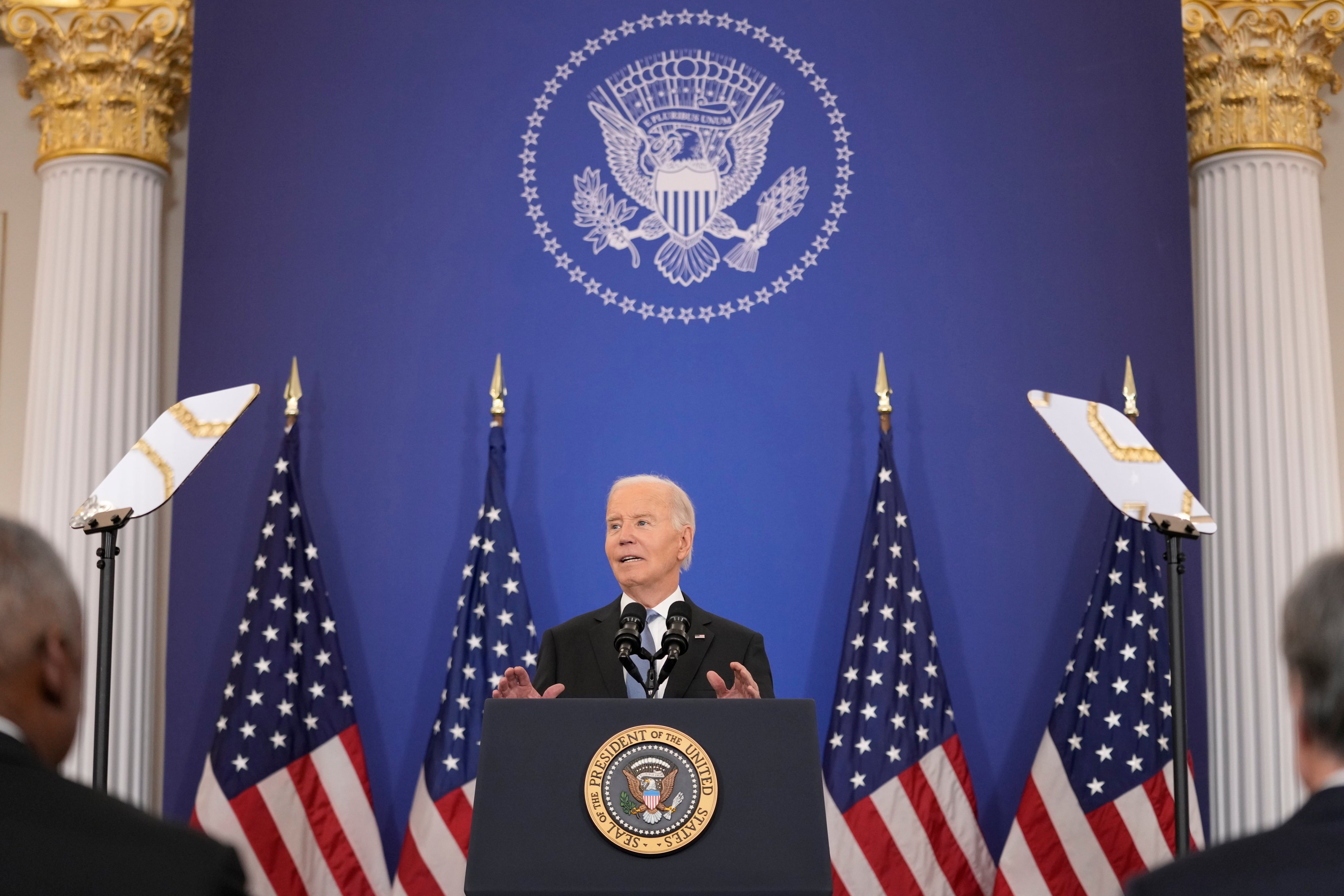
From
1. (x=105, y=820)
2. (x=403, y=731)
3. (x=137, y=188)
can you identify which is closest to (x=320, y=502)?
(x=403, y=731)

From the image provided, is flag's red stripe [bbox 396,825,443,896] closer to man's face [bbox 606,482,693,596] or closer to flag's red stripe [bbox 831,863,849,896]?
flag's red stripe [bbox 831,863,849,896]

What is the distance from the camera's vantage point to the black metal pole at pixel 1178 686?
11.2 feet

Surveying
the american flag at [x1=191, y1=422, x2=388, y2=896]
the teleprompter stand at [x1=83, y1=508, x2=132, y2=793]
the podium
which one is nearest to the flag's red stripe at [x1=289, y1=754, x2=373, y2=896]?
the american flag at [x1=191, y1=422, x2=388, y2=896]

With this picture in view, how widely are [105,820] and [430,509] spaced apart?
3875mm

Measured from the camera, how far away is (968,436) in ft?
16.5

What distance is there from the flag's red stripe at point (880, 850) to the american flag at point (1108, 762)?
13.3 inches

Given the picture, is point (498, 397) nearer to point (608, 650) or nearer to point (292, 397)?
point (292, 397)

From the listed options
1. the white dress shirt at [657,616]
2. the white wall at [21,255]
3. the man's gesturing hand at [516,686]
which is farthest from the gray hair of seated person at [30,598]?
the white wall at [21,255]

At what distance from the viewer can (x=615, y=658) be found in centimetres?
341

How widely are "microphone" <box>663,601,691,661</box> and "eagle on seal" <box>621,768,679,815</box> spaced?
34 centimetres

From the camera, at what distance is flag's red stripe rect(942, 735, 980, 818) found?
15.1 feet

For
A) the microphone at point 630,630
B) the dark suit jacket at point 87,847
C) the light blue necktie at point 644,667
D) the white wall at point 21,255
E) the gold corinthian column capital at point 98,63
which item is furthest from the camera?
the white wall at point 21,255

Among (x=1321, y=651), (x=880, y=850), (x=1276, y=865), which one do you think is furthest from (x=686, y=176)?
(x=1276, y=865)

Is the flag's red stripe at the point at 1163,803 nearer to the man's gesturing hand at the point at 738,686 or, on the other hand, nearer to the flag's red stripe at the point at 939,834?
the flag's red stripe at the point at 939,834
